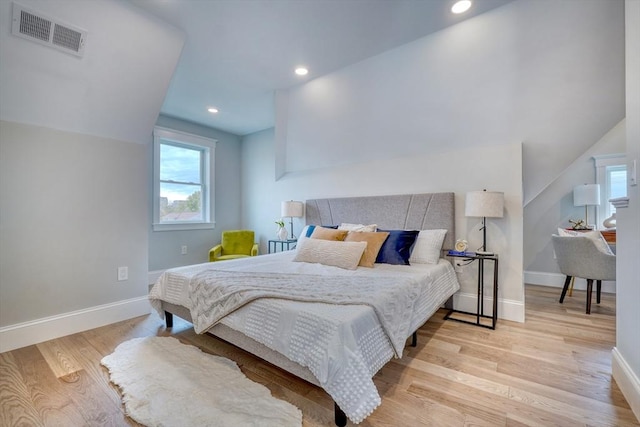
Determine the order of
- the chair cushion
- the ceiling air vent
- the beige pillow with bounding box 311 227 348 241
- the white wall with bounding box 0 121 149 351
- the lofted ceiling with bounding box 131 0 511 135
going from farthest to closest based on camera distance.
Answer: the chair cushion
the beige pillow with bounding box 311 227 348 241
the white wall with bounding box 0 121 149 351
the lofted ceiling with bounding box 131 0 511 135
the ceiling air vent

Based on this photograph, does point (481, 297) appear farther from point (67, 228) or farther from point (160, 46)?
point (67, 228)

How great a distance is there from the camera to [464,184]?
2922 mm

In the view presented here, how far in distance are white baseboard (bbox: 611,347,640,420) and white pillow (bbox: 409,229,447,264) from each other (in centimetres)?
130

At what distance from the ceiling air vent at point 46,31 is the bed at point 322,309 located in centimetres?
189

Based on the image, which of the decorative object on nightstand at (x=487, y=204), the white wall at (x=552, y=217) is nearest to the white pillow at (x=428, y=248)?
the decorative object on nightstand at (x=487, y=204)

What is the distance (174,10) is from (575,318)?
4.57 meters

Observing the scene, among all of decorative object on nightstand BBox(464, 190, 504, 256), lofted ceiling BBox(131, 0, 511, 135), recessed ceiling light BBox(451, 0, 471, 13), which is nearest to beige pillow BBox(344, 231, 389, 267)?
decorative object on nightstand BBox(464, 190, 504, 256)

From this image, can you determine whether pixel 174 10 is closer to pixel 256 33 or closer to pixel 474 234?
pixel 256 33

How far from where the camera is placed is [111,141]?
2746mm

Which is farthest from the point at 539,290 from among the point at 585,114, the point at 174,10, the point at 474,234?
the point at 174,10

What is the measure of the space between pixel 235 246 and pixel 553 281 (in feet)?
15.7

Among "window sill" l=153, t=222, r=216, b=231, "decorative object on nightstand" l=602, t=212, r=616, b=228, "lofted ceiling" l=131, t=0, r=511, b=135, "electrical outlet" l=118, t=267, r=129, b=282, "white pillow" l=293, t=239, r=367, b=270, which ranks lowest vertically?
"electrical outlet" l=118, t=267, r=129, b=282

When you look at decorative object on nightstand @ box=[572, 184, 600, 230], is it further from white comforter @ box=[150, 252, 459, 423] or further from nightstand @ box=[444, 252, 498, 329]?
white comforter @ box=[150, 252, 459, 423]

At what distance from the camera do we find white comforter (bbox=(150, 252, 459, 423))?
4.03ft
